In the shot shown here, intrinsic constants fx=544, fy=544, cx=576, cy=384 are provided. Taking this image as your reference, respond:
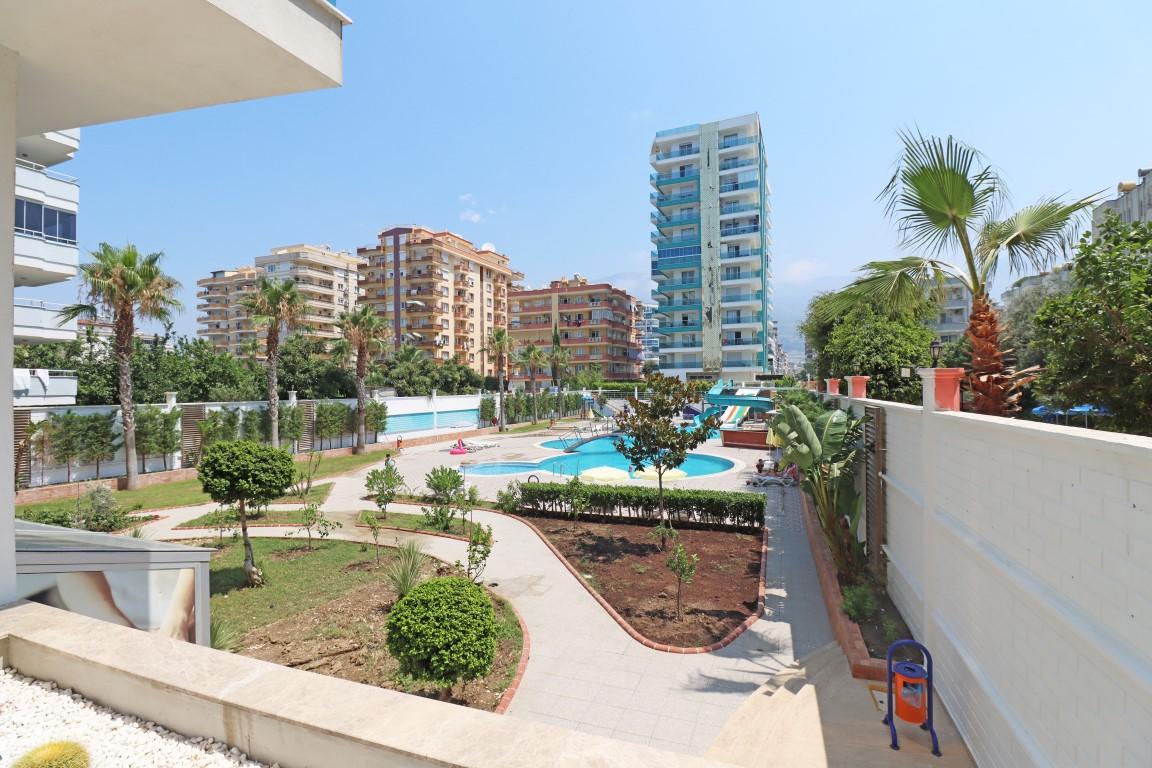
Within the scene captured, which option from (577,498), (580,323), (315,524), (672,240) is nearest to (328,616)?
(315,524)

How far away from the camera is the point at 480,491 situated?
69.5 feet

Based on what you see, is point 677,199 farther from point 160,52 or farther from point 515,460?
point 160,52

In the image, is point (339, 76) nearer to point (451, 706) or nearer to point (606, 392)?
point (451, 706)

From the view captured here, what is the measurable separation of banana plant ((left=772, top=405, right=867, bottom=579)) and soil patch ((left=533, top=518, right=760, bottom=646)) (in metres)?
1.77

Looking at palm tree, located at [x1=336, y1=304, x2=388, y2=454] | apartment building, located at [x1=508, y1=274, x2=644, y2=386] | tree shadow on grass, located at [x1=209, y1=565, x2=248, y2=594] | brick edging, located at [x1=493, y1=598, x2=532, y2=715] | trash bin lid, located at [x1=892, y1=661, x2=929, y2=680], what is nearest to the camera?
trash bin lid, located at [x1=892, y1=661, x2=929, y2=680]

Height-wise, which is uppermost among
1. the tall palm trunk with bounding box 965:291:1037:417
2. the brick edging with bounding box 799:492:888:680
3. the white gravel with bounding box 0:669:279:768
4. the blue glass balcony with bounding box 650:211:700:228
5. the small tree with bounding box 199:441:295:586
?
the blue glass balcony with bounding box 650:211:700:228

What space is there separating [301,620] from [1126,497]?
1030 cm

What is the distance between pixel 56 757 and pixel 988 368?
9.48 meters

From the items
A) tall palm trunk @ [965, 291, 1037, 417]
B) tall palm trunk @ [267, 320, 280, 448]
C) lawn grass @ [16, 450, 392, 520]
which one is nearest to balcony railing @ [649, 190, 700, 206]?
tall palm trunk @ [267, 320, 280, 448]

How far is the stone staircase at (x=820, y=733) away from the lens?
5.35 metres

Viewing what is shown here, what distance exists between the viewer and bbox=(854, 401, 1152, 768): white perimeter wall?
2.84 metres

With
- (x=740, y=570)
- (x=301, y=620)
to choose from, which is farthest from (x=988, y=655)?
(x=301, y=620)

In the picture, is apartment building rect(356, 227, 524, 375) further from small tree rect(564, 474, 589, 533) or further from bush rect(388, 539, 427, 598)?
bush rect(388, 539, 427, 598)

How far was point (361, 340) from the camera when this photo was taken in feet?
108
